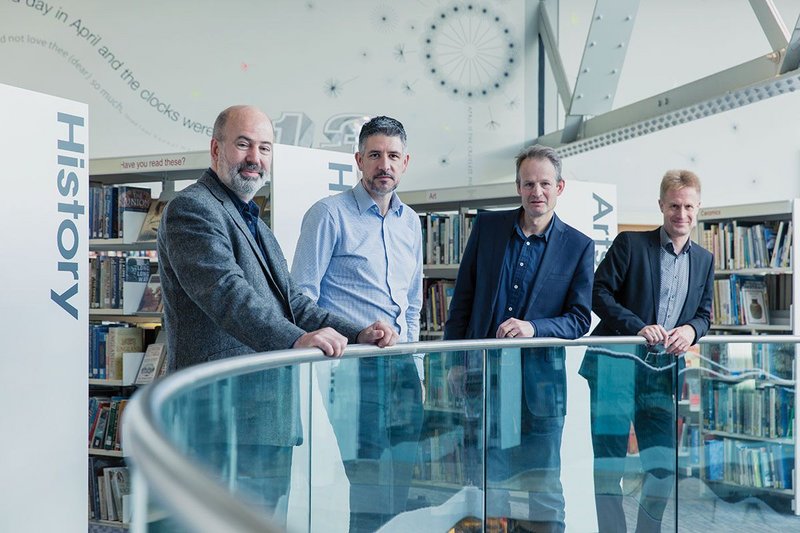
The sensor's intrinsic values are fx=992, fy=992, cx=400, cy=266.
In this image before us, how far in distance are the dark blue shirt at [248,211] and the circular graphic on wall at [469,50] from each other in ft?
21.8

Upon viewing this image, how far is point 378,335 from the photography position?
108 inches

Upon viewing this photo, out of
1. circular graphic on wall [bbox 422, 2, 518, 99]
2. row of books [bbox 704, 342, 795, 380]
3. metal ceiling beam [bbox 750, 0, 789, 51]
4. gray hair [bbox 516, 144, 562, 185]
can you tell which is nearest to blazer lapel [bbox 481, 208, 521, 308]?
gray hair [bbox 516, 144, 562, 185]

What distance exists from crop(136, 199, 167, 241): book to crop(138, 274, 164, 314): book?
232 mm

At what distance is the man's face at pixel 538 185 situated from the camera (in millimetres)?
3242

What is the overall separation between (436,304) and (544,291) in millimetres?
3085

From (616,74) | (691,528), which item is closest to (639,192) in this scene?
(616,74)

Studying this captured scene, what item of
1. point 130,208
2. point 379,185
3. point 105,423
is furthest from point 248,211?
point 105,423

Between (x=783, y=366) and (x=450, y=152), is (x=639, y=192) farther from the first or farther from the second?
(x=783, y=366)

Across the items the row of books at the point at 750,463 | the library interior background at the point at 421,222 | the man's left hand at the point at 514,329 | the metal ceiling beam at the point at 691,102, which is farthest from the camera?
the metal ceiling beam at the point at 691,102

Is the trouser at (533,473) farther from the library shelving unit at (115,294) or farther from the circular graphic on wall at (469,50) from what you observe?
the circular graphic on wall at (469,50)

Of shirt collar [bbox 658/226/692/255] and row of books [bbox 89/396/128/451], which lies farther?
row of books [bbox 89/396/128/451]

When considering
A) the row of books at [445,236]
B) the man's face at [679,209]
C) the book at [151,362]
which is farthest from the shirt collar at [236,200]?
the row of books at [445,236]

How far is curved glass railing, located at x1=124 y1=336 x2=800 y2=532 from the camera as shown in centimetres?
230

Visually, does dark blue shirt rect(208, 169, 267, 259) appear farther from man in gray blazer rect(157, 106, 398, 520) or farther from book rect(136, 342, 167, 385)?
book rect(136, 342, 167, 385)
